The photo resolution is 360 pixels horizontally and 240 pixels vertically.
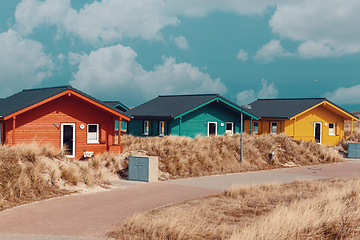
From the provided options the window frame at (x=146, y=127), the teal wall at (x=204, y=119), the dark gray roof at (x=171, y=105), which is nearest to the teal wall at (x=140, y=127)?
the window frame at (x=146, y=127)

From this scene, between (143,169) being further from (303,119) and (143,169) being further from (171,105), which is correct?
(303,119)

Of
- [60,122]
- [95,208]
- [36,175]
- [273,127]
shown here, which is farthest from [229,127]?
[95,208]

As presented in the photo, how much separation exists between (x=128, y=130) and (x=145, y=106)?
2.66 m

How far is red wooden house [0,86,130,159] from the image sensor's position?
23.7 m

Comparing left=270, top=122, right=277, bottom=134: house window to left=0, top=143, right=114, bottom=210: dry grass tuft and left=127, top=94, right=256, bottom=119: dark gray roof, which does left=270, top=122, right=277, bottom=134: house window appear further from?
left=0, top=143, right=114, bottom=210: dry grass tuft

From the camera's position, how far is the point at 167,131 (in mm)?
33312

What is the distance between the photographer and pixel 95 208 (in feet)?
39.0

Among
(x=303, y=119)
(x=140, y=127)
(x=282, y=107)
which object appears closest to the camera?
(x=140, y=127)

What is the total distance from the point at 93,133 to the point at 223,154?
8049mm

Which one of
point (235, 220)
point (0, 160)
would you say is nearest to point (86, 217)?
point (235, 220)

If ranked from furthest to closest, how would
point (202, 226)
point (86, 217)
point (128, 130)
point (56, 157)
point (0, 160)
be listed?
point (128, 130), point (56, 157), point (0, 160), point (86, 217), point (202, 226)

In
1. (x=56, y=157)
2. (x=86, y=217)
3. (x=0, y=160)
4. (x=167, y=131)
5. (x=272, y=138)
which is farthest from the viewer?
(x=167, y=131)

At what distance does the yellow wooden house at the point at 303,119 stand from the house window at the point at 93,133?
1559 centimetres

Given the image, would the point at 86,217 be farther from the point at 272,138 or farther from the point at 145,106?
the point at 145,106
